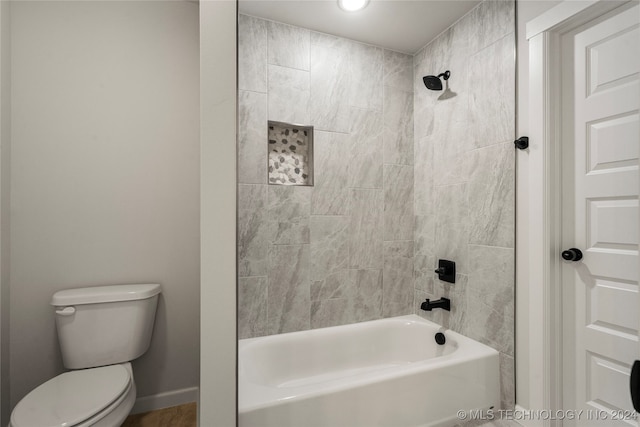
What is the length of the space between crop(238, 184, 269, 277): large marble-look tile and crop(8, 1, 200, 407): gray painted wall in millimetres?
320

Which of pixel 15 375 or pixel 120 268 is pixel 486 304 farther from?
pixel 15 375

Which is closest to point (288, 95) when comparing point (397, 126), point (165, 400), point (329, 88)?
point (329, 88)

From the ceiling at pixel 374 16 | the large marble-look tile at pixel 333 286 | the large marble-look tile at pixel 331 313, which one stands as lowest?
the large marble-look tile at pixel 331 313

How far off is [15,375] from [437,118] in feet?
9.48

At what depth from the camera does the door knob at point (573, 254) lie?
1.43 m

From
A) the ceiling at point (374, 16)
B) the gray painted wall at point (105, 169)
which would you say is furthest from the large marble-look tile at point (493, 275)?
the gray painted wall at point (105, 169)

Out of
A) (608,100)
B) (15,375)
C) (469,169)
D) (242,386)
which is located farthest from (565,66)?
(15,375)

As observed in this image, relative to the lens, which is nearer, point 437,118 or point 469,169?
point 469,169

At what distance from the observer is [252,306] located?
6.34ft

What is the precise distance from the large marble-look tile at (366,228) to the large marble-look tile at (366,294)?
0.19ft

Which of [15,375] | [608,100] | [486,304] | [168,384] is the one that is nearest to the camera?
[608,100]

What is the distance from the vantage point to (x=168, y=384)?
1928 millimetres

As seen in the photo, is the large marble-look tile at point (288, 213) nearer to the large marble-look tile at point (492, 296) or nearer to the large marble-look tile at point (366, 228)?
the large marble-look tile at point (366, 228)

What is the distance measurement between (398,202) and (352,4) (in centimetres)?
130
